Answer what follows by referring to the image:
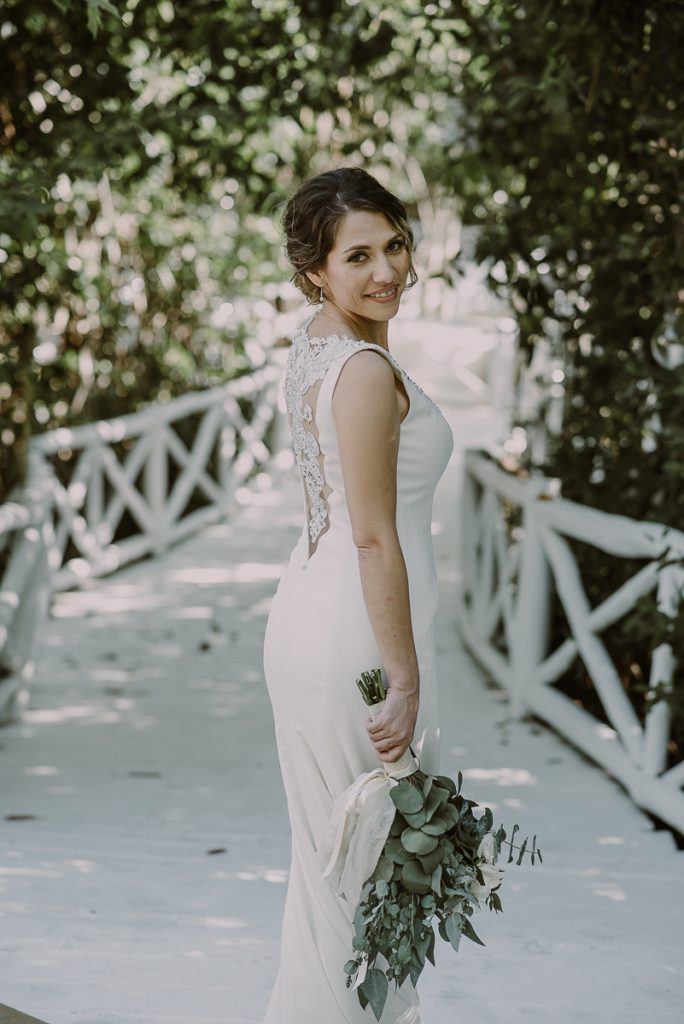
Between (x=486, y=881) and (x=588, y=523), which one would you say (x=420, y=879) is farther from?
(x=588, y=523)

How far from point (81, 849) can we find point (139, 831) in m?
0.39

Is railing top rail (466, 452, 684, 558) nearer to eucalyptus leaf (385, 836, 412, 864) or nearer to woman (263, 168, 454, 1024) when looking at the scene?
woman (263, 168, 454, 1024)

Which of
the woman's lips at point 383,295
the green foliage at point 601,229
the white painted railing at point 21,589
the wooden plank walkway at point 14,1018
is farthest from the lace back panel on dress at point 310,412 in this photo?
the white painted railing at point 21,589

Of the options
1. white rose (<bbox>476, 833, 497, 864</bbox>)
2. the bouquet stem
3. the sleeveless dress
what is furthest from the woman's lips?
white rose (<bbox>476, 833, 497, 864</bbox>)

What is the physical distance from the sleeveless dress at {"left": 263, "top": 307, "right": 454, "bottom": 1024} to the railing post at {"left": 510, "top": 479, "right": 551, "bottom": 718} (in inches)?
143

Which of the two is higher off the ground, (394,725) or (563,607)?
(394,725)

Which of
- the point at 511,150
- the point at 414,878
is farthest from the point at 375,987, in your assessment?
the point at 511,150

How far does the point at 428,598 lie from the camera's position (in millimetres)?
2604

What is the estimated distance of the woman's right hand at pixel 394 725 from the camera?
2412 millimetres

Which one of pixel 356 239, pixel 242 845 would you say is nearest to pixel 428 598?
pixel 356 239

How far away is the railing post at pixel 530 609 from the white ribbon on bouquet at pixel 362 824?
12.6ft

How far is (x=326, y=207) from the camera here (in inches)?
99.3

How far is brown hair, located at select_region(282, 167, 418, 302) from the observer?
99.0 inches

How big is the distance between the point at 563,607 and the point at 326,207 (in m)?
4.20
